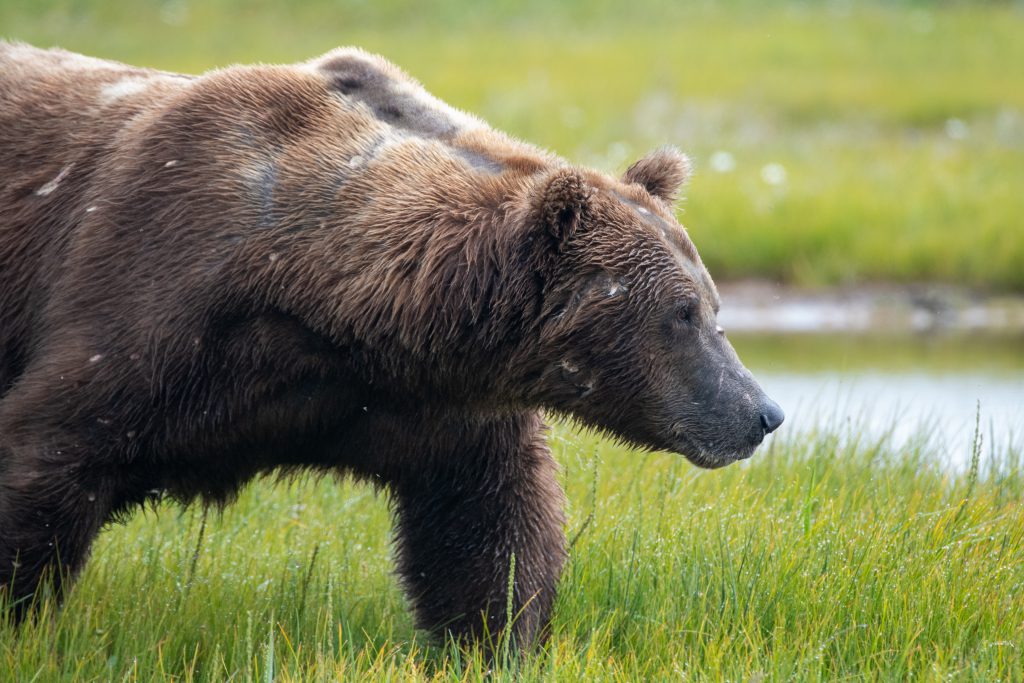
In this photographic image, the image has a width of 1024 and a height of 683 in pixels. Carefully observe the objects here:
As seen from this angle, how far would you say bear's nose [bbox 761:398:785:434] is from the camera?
4070 millimetres

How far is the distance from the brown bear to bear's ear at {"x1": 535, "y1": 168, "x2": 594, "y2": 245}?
0.01m

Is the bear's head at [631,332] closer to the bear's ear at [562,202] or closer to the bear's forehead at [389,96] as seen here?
the bear's ear at [562,202]

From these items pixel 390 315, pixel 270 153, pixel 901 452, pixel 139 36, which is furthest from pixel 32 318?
pixel 139 36

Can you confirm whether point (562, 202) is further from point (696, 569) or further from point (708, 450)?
point (696, 569)

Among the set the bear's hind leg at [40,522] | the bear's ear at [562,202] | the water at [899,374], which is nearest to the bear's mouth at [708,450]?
the bear's ear at [562,202]

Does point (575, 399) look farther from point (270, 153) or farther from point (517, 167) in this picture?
point (270, 153)

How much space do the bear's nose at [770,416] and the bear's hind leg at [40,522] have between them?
2007 millimetres

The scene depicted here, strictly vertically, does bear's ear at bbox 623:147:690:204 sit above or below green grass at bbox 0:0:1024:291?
below

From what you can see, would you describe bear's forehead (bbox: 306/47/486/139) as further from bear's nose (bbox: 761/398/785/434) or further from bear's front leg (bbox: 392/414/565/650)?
bear's nose (bbox: 761/398/785/434)

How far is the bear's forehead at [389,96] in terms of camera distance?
14.7ft

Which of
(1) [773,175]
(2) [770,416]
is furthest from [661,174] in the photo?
(1) [773,175]

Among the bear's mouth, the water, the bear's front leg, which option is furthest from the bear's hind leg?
the water

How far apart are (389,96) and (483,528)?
1485 millimetres

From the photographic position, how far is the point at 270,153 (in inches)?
169
